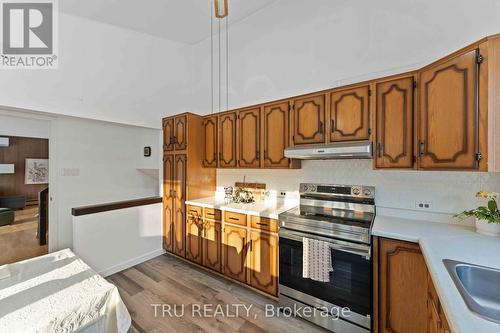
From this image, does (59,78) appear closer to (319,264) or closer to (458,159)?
(319,264)

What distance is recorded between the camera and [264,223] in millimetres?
2193

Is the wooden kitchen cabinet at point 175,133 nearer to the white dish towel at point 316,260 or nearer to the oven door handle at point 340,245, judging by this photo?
the oven door handle at point 340,245

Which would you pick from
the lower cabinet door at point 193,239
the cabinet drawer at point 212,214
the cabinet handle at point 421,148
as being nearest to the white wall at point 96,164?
the lower cabinet door at point 193,239

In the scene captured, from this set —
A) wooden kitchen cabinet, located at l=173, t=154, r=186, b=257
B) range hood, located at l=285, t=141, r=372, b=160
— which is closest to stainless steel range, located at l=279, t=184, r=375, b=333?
range hood, located at l=285, t=141, r=372, b=160

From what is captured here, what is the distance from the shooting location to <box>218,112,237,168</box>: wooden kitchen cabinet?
2801mm

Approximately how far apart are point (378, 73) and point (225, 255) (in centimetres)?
262

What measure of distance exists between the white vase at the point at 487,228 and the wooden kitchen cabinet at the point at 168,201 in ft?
10.9

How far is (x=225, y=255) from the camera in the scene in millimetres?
2518

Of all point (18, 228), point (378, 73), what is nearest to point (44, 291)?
point (378, 73)

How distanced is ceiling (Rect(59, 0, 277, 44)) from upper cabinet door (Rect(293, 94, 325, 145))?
65.8 inches

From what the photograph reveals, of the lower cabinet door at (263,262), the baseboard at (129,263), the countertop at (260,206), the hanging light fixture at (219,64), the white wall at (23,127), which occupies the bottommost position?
the baseboard at (129,263)

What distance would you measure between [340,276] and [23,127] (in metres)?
8.49

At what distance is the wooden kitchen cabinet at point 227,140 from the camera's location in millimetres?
2801

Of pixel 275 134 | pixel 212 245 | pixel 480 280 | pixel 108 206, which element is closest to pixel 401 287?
pixel 480 280
